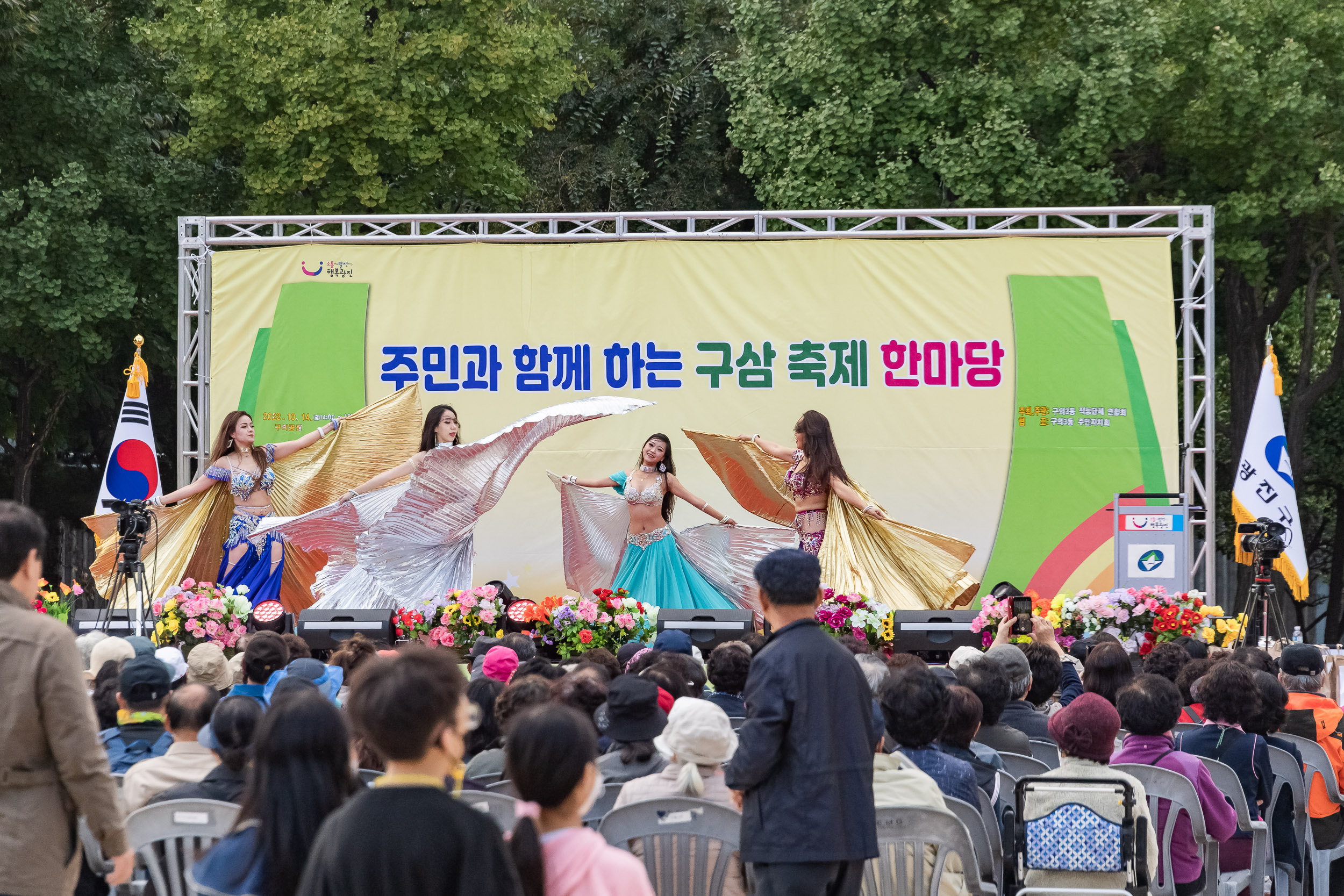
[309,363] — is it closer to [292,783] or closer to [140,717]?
[140,717]

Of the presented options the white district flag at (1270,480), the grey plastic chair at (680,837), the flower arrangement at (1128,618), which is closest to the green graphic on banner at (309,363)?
the flower arrangement at (1128,618)

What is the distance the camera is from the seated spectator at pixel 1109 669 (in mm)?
4586

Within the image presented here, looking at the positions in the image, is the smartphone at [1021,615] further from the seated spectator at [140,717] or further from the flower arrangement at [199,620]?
the seated spectator at [140,717]

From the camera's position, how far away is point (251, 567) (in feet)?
29.6

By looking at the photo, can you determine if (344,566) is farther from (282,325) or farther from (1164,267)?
(1164,267)

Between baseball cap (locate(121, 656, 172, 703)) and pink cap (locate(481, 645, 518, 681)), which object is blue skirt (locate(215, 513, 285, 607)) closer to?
pink cap (locate(481, 645, 518, 681))

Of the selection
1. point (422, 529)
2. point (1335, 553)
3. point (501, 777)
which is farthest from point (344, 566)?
point (1335, 553)

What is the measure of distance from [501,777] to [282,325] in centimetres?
747

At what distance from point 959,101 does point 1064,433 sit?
4.13m

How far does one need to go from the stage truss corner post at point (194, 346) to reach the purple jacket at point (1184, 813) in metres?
7.85

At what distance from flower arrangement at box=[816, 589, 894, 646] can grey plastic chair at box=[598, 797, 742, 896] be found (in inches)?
162

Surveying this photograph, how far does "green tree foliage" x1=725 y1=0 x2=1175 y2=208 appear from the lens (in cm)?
1264

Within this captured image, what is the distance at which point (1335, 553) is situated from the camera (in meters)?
17.4

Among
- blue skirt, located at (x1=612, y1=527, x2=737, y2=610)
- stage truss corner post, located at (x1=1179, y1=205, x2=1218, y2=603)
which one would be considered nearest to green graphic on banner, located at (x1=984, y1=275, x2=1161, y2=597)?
stage truss corner post, located at (x1=1179, y1=205, x2=1218, y2=603)
